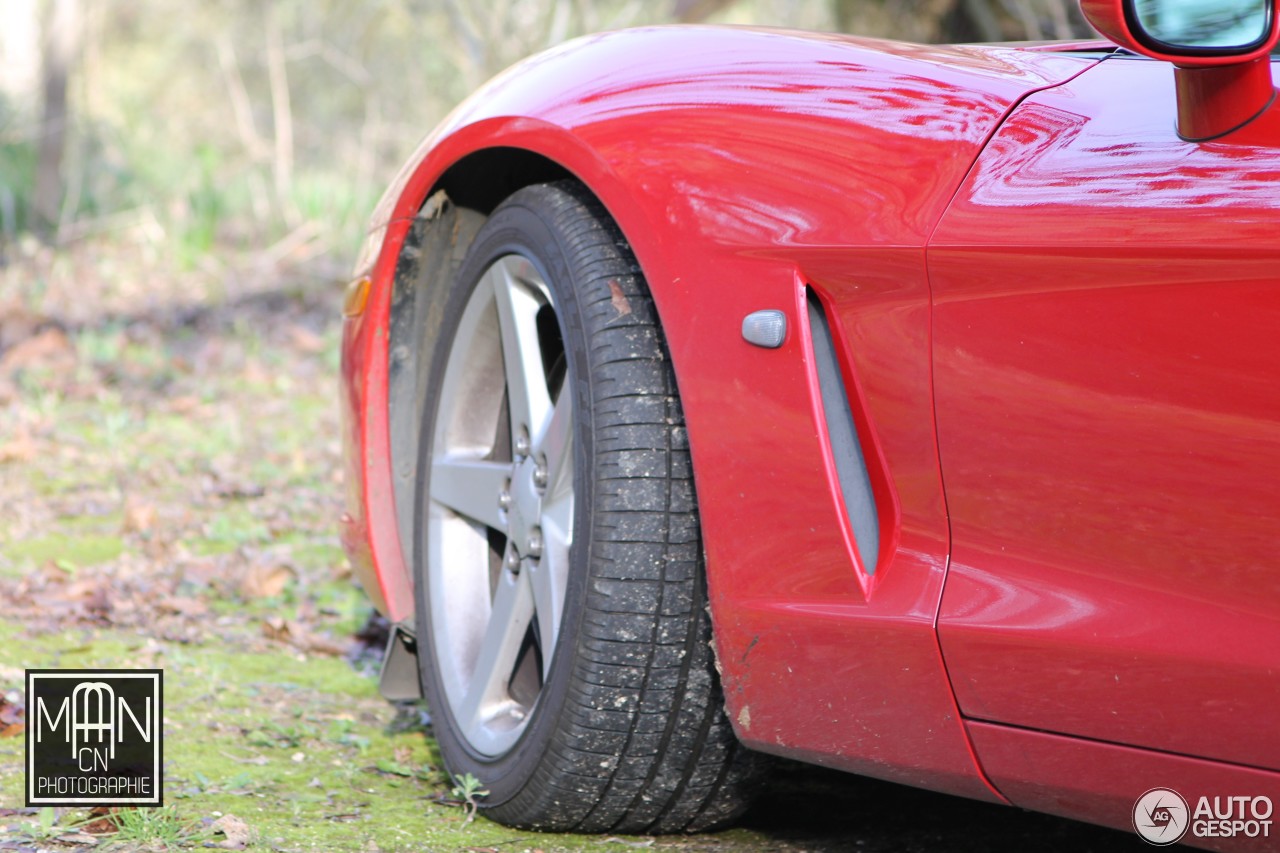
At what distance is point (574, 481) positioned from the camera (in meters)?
1.95

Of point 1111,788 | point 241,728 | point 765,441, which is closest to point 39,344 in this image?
point 241,728

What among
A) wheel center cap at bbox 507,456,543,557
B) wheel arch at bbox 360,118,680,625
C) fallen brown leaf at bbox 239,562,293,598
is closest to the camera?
wheel center cap at bbox 507,456,543,557

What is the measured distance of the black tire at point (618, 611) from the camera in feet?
6.04

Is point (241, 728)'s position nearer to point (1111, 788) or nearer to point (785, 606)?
point (785, 606)

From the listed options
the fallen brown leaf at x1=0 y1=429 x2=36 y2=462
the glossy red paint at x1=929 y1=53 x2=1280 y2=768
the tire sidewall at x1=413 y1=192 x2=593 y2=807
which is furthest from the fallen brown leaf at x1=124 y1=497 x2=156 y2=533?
the glossy red paint at x1=929 y1=53 x2=1280 y2=768

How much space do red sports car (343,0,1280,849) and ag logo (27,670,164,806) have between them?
1.56 ft

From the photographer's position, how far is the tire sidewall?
6.23ft

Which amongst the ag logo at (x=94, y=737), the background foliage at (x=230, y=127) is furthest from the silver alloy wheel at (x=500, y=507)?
the background foliage at (x=230, y=127)

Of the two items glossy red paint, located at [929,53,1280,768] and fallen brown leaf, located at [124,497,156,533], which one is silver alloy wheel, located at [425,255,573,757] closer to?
glossy red paint, located at [929,53,1280,768]

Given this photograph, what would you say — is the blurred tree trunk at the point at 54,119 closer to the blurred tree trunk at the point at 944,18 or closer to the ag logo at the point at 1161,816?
the blurred tree trunk at the point at 944,18

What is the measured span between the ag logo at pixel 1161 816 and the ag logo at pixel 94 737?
1384 mm

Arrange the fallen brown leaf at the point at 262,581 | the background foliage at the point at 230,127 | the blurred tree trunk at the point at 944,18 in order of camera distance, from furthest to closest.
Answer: the background foliage at the point at 230,127, the blurred tree trunk at the point at 944,18, the fallen brown leaf at the point at 262,581

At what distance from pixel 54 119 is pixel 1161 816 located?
7.95m

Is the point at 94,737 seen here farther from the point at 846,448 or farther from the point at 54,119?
the point at 54,119
